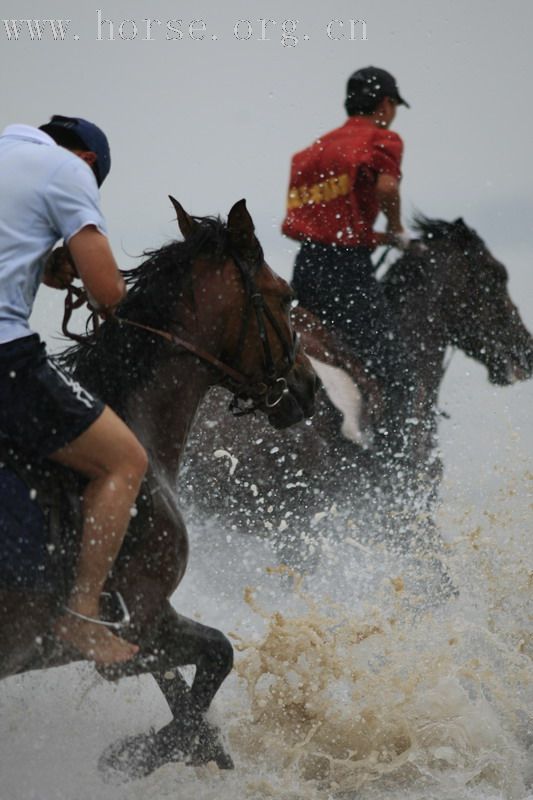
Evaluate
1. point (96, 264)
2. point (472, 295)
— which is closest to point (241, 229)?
point (96, 264)

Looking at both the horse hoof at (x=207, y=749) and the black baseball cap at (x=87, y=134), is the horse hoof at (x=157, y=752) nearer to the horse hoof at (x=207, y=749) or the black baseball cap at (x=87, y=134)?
the horse hoof at (x=207, y=749)

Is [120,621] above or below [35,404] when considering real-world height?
below

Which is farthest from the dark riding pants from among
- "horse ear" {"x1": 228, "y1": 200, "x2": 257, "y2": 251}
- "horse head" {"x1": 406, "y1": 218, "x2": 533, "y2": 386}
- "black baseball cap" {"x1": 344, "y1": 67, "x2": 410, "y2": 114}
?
"horse ear" {"x1": 228, "y1": 200, "x2": 257, "y2": 251}

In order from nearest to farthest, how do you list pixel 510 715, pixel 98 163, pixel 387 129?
pixel 98 163
pixel 510 715
pixel 387 129

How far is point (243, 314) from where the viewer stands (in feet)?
12.8

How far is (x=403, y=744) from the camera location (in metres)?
4.57

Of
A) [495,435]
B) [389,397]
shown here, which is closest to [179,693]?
[389,397]

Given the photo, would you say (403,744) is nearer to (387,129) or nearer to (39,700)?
(39,700)

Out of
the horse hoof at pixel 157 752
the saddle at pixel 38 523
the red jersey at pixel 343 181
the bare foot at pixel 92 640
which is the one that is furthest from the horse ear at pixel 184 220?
the red jersey at pixel 343 181

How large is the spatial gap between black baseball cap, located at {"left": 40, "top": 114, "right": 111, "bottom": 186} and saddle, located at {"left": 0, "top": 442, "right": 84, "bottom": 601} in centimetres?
93

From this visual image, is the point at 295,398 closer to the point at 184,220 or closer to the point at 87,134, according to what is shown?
the point at 184,220

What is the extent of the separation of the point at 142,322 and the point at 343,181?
9.53 ft

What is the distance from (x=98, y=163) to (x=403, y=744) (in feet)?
8.46

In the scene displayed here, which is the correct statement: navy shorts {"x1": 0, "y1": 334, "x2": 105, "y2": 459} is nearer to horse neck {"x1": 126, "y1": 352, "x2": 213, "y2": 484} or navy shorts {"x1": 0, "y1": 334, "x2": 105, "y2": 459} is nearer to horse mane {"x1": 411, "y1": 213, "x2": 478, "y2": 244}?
horse neck {"x1": 126, "y1": 352, "x2": 213, "y2": 484}
